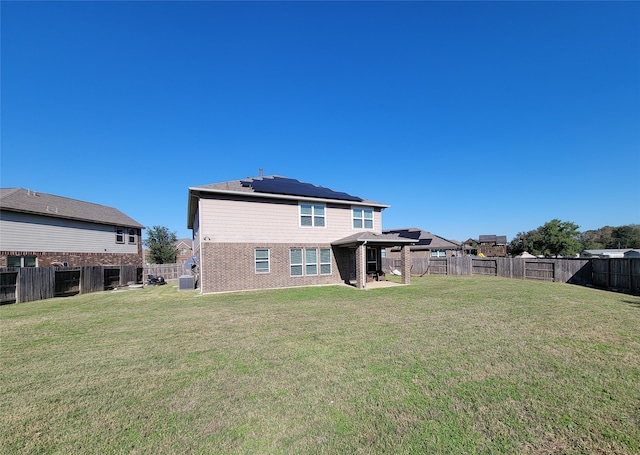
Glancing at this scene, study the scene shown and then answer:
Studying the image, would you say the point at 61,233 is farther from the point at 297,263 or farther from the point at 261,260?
the point at 297,263

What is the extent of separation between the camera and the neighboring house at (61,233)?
51.6ft

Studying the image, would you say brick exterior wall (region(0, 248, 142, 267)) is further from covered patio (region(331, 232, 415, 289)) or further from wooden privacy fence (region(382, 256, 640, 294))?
wooden privacy fence (region(382, 256, 640, 294))

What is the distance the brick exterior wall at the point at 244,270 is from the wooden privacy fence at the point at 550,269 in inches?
430

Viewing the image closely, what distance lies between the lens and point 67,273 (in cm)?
1441

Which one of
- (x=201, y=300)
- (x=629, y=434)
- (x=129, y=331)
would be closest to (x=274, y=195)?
(x=201, y=300)

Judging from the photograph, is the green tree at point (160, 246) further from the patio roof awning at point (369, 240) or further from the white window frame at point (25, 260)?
the patio roof awning at point (369, 240)

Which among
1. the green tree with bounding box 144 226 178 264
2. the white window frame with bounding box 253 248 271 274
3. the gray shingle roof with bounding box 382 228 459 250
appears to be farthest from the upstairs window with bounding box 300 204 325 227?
the green tree with bounding box 144 226 178 264

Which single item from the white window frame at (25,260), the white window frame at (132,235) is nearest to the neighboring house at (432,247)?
the white window frame at (132,235)

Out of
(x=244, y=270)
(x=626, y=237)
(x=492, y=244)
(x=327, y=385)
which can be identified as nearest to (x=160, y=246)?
(x=244, y=270)

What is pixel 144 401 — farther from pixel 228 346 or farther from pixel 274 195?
pixel 274 195

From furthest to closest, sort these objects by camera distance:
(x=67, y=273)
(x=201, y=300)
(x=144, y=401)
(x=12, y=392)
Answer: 1. (x=67, y=273)
2. (x=201, y=300)
3. (x=12, y=392)
4. (x=144, y=401)

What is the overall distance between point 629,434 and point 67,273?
65.2ft

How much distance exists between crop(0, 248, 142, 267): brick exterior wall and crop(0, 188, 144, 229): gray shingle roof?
2399mm

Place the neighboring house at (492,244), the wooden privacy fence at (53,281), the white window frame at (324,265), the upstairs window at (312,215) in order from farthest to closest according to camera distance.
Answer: the neighboring house at (492,244) < the white window frame at (324,265) < the upstairs window at (312,215) < the wooden privacy fence at (53,281)
